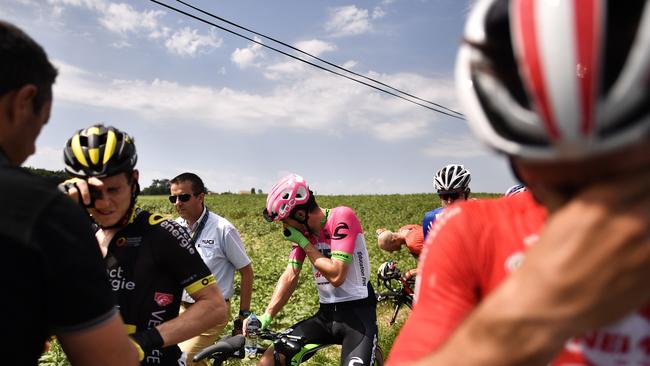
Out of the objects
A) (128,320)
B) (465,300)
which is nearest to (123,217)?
(128,320)

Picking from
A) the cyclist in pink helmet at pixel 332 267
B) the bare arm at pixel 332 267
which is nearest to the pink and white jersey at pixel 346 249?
the cyclist in pink helmet at pixel 332 267

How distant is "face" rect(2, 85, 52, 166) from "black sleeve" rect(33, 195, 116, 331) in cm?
37

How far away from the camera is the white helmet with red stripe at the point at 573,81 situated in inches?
26.5

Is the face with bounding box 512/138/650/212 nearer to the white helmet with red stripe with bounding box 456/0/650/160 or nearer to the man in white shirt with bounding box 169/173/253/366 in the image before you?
the white helmet with red stripe with bounding box 456/0/650/160

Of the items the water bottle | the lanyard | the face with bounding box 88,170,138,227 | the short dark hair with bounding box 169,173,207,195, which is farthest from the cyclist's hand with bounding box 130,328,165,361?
the short dark hair with bounding box 169,173,207,195

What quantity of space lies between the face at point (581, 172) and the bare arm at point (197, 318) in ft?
9.63

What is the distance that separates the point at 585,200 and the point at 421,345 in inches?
21.6

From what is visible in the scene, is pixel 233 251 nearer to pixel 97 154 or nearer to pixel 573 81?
pixel 97 154

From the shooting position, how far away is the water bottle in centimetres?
457

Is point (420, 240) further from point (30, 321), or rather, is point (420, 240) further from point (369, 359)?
point (30, 321)

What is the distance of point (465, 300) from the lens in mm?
1198

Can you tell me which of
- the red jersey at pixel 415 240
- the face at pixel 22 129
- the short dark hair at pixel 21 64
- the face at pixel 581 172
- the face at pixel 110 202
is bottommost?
the red jersey at pixel 415 240

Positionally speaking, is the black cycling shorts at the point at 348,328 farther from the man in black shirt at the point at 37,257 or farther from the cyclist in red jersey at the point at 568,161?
the cyclist in red jersey at the point at 568,161

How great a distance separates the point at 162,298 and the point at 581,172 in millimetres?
3252
